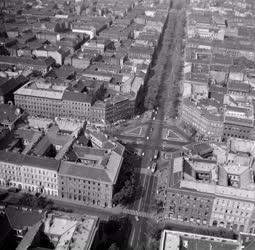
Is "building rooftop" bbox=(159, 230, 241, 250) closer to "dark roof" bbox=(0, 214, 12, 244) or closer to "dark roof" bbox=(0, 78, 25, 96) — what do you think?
"dark roof" bbox=(0, 214, 12, 244)

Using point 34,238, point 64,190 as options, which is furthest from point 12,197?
point 34,238

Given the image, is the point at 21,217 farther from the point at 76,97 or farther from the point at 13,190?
the point at 76,97

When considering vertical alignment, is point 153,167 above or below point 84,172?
below

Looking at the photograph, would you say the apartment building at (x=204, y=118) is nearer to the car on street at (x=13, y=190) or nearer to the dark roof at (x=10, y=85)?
the car on street at (x=13, y=190)

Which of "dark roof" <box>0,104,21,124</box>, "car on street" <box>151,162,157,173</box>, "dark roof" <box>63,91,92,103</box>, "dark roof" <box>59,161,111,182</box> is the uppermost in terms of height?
"dark roof" <box>63,91,92,103</box>

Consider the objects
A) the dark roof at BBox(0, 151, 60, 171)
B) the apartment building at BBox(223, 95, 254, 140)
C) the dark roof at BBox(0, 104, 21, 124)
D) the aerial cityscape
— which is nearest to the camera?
the aerial cityscape

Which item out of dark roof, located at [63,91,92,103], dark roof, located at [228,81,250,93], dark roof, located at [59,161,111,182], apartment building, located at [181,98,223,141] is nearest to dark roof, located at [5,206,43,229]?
dark roof, located at [59,161,111,182]

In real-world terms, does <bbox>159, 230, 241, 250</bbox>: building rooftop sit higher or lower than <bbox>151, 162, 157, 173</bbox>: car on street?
higher

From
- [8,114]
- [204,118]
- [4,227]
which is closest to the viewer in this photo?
[4,227]

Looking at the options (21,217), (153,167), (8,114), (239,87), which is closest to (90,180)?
(21,217)

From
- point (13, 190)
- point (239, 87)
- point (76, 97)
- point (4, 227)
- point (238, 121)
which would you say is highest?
point (239, 87)

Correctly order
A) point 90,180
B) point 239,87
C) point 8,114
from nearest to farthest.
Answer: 1. point 90,180
2. point 8,114
3. point 239,87
